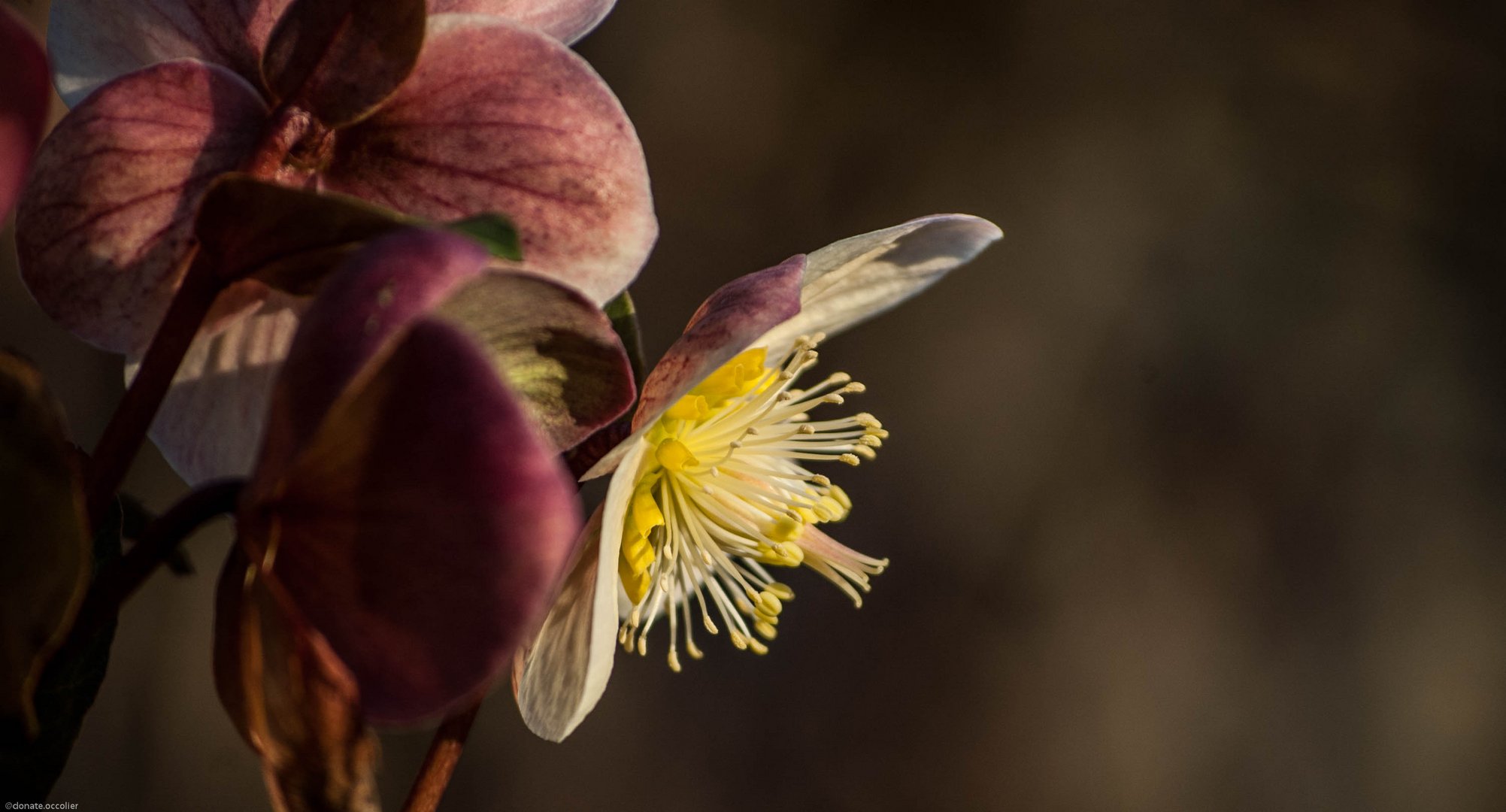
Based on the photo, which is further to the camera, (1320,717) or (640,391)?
(1320,717)

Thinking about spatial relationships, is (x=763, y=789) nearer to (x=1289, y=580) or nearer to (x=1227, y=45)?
(x=1289, y=580)

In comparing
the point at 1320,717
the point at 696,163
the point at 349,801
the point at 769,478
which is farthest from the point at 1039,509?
the point at 349,801

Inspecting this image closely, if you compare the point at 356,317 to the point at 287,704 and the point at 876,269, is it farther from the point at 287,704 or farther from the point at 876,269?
the point at 876,269

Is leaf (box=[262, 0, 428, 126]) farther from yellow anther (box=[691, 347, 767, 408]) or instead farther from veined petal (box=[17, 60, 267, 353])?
yellow anther (box=[691, 347, 767, 408])

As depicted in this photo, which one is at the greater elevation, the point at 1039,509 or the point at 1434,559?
the point at 1434,559

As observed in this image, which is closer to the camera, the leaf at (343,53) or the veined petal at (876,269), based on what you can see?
the leaf at (343,53)

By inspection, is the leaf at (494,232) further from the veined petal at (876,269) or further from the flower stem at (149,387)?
the veined petal at (876,269)

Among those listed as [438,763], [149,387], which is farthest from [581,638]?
[149,387]

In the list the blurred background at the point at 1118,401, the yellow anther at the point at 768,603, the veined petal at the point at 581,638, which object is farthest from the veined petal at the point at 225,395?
the blurred background at the point at 1118,401
